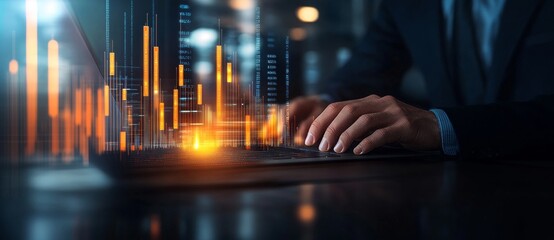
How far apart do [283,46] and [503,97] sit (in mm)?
677

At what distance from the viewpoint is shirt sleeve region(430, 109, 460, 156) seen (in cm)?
78

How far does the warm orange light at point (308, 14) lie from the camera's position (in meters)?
2.53

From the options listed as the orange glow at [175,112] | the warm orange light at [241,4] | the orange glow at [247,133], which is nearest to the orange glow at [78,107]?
the orange glow at [175,112]

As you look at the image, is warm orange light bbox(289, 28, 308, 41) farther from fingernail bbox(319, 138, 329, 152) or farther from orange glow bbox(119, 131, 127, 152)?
orange glow bbox(119, 131, 127, 152)

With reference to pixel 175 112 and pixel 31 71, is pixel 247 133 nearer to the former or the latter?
pixel 175 112

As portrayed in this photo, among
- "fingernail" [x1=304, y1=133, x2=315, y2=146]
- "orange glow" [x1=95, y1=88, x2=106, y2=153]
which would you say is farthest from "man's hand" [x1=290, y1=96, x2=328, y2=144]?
"orange glow" [x1=95, y1=88, x2=106, y2=153]

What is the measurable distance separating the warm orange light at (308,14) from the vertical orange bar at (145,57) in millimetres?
1889

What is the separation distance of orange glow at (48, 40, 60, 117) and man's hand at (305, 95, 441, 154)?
403 millimetres

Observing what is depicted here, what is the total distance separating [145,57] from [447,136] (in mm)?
519

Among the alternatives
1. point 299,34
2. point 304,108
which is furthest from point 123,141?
point 299,34

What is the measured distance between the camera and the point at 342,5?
2.81 metres

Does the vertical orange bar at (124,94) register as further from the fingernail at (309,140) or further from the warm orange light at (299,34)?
the warm orange light at (299,34)

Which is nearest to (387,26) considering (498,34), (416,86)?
(416,86)

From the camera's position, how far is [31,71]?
1.82 ft
